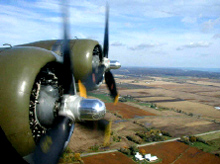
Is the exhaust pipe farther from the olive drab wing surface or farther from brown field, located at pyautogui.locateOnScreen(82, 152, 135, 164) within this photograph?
brown field, located at pyautogui.locateOnScreen(82, 152, 135, 164)

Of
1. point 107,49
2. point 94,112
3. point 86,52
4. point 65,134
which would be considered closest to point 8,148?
point 65,134

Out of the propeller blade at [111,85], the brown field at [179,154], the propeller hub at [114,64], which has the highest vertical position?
the propeller hub at [114,64]

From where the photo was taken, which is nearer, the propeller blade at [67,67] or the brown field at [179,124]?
the propeller blade at [67,67]

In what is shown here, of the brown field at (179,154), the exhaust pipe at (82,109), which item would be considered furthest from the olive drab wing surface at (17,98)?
the brown field at (179,154)

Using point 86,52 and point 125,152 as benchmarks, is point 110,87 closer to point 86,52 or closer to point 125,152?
point 86,52

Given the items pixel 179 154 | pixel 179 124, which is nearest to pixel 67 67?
pixel 179 154

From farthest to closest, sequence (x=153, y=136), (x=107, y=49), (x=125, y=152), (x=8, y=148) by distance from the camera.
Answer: (x=153, y=136)
(x=125, y=152)
(x=107, y=49)
(x=8, y=148)

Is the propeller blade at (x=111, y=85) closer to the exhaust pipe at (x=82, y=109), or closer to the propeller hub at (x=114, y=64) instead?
the propeller hub at (x=114, y=64)

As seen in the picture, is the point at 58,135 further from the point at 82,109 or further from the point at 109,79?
the point at 109,79
